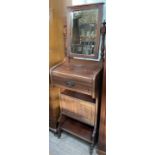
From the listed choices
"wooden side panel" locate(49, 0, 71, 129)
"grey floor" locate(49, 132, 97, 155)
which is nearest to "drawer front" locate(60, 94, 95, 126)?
"wooden side panel" locate(49, 0, 71, 129)

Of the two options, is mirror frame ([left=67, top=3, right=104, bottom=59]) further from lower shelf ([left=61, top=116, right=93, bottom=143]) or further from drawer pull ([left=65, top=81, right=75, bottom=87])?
lower shelf ([left=61, top=116, right=93, bottom=143])

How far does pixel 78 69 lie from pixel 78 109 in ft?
1.31

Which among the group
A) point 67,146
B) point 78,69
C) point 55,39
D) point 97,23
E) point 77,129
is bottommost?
point 67,146

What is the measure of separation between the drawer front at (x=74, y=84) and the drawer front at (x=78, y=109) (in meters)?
0.17

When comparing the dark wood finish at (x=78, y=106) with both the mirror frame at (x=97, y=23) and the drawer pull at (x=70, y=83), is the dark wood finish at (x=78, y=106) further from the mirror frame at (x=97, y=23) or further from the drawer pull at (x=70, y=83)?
the mirror frame at (x=97, y=23)

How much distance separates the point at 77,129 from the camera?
73.8 inches

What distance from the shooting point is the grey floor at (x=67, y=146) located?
174cm

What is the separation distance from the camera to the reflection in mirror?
5.38 ft

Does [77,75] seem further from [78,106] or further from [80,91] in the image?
[78,106]

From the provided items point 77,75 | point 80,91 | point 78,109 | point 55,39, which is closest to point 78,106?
point 78,109
